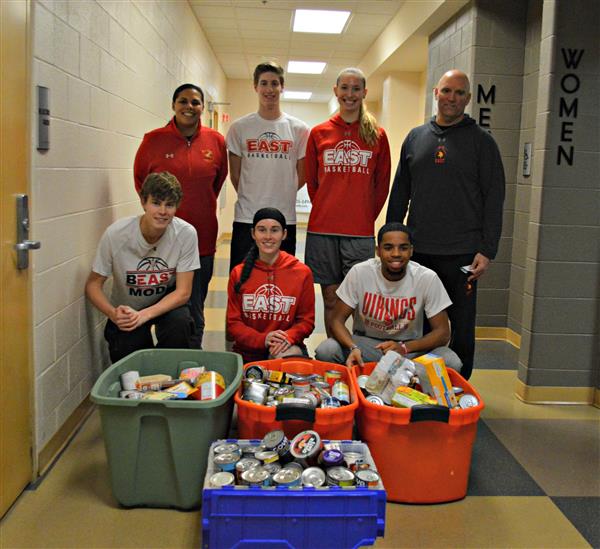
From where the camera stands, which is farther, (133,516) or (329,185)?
(329,185)

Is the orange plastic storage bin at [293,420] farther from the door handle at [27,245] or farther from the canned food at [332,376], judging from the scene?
the door handle at [27,245]

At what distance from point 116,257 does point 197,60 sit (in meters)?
4.86

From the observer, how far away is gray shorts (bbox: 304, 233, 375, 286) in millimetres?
3004

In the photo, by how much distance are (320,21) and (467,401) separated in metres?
5.75

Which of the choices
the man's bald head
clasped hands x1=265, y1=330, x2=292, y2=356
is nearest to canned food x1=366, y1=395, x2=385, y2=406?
clasped hands x1=265, y1=330, x2=292, y2=356

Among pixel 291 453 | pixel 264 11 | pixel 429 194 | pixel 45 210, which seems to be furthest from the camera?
pixel 264 11

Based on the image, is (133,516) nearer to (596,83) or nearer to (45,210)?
(45,210)

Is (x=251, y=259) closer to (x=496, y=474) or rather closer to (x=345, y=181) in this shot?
(x=345, y=181)

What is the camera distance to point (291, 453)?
1.82m

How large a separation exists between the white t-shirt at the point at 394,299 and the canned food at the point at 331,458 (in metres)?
0.91

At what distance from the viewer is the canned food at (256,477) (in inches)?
66.4

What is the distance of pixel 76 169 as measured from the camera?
2514 millimetres

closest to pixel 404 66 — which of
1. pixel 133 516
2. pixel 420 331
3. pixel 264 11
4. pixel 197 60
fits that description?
pixel 264 11

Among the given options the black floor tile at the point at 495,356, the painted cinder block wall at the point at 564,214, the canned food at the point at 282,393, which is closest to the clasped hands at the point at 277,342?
the canned food at the point at 282,393
